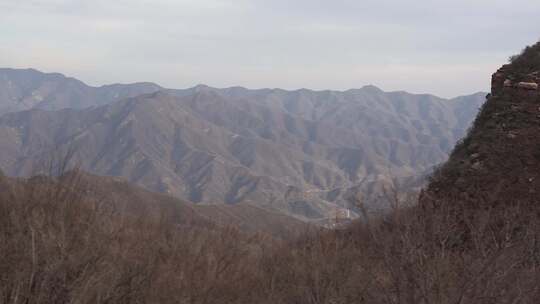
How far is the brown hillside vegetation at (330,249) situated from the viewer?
1212cm

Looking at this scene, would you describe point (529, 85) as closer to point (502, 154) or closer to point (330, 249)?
point (502, 154)

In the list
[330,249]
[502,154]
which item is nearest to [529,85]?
[502,154]

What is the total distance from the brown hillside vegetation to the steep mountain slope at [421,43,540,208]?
0.07 meters

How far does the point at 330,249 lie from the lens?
2561 centimetres

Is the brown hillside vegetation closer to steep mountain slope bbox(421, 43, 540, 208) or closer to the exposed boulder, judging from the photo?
steep mountain slope bbox(421, 43, 540, 208)

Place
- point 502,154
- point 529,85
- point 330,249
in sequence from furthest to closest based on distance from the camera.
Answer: point 529,85 → point 330,249 → point 502,154

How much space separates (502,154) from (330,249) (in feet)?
28.1

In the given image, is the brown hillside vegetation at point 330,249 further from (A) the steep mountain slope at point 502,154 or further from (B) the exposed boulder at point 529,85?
(B) the exposed boulder at point 529,85

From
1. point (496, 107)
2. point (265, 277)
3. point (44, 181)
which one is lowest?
point (265, 277)

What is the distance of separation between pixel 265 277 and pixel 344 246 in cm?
395

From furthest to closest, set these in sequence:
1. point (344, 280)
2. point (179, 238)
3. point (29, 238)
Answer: point (179, 238), point (344, 280), point (29, 238)

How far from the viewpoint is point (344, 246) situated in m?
26.2

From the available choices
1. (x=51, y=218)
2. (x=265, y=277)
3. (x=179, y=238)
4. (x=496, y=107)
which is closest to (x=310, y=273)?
(x=265, y=277)

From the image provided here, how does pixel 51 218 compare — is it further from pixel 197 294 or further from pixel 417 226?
pixel 417 226
